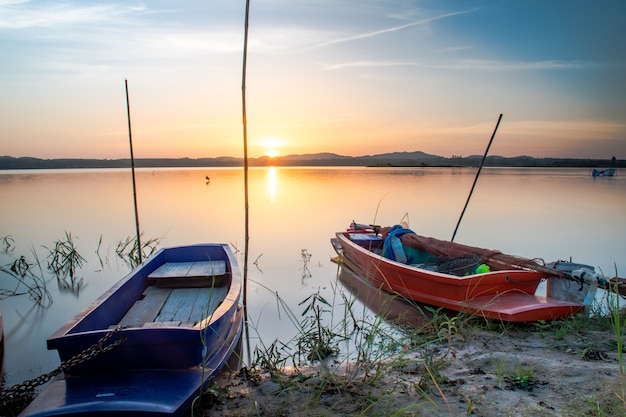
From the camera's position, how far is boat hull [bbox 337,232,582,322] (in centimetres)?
507

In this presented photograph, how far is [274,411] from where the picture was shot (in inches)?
124

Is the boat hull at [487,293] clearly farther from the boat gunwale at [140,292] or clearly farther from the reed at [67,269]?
the reed at [67,269]

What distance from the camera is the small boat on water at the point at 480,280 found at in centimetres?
512

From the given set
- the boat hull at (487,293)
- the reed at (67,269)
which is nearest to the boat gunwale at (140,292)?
the boat hull at (487,293)

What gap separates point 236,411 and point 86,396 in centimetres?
113

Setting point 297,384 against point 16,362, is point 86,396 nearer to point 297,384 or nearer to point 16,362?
point 297,384

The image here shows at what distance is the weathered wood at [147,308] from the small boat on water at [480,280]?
276 centimetres

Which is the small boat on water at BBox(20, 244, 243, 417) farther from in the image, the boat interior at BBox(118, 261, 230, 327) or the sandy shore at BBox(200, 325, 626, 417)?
the boat interior at BBox(118, 261, 230, 327)

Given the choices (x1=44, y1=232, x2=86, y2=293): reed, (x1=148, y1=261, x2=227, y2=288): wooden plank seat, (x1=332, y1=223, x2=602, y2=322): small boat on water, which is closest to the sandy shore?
(x1=332, y1=223, x2=602, y2=322): small boat on water

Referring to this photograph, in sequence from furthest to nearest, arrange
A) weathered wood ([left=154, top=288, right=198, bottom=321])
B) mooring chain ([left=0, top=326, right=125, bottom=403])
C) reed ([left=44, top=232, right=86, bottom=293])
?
reed ([left=44, top=232, right=86, bottom=293])
weathered wood ([left=154, top=288, right=198, bottom=321])
mooring chain ([left=0, top=326, right=125, bottom=403])

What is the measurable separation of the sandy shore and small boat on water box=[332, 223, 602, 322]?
0.87 metres

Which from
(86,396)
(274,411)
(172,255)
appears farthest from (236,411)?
(172,255)

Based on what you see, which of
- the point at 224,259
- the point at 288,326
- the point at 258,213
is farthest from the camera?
the point at 258,213

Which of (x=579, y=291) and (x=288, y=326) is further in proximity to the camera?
(x=288, y=326)
